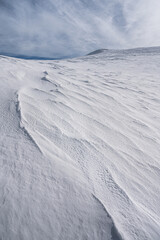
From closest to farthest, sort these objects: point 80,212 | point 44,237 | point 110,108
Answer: point 44,237 < point 80,212 < point 110,108

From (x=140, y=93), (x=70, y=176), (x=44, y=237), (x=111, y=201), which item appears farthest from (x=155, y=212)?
(x=140, y=93)

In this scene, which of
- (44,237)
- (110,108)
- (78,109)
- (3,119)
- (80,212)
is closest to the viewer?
(44,237)

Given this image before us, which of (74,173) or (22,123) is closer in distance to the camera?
(74,173)

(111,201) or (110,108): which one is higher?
(110,108)

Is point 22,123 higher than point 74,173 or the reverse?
higher

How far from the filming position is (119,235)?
801mm

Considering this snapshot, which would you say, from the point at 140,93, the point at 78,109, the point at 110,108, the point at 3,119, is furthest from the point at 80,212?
the point at 140,93

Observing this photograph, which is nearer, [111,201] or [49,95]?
[111,201]

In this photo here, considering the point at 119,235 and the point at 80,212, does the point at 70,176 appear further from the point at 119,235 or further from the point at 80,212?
the point at 119,235

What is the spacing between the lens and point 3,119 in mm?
1494

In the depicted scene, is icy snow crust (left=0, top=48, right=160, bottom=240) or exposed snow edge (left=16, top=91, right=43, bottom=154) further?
exposed snow edge (left=16, top=91, right=43, bottom=154)

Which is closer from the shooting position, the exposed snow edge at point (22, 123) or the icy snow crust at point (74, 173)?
the icy snow crust at point (74, 173)

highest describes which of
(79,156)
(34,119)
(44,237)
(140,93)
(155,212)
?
(140,93)

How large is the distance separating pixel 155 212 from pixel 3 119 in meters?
1.54
